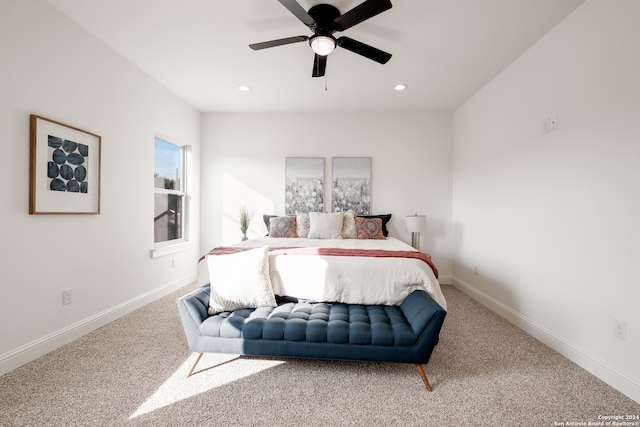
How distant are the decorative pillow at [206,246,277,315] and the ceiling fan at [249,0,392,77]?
A: 171cm

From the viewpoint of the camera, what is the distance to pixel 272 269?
7.70ft

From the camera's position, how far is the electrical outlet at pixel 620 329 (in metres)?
1.76

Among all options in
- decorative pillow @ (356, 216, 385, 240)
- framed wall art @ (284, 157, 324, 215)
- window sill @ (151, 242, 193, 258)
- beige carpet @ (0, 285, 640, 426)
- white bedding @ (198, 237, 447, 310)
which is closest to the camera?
beige carpet @ (0, 285, 640, 426)

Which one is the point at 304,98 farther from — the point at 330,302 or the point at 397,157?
the point at 330,302

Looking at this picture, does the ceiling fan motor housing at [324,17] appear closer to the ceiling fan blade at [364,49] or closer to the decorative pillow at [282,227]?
the ceiling fan blade at [364,49]

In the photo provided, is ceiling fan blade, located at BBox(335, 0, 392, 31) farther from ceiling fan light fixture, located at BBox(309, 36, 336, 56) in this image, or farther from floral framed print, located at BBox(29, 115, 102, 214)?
floral framed print, located at BBox(29, 115, 102, 214)

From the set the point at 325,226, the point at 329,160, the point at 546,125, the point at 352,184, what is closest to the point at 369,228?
the point at 325,226

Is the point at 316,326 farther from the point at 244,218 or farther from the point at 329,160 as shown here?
the point at 329,160

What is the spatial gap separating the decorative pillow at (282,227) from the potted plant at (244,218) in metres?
0.57

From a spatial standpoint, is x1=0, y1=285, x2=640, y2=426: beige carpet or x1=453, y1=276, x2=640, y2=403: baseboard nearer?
x1=0, y1=285, x2=640, y2=426: beige carpet

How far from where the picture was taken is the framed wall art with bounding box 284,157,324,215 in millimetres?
4379

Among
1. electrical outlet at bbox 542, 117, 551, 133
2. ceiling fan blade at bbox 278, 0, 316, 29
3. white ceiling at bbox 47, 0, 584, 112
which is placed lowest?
electrical outlet at bbox 542, 117, 551, 133

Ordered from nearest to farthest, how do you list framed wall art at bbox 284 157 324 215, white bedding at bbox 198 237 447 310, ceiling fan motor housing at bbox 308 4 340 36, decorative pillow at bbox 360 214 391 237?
ceiling fan motor housing at bbox 308 4 340 36, white bedding at bbox 198 237 447 310, decorative pillow at bbox 360 214 391 237, framed wall art at bbox 284 157 324 215

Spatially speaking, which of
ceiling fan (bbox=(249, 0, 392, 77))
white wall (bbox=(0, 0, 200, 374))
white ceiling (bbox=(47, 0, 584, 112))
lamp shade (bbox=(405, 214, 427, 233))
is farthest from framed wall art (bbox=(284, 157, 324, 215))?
ceiling fan (bbox=(249, 0, 392, 77))
